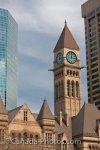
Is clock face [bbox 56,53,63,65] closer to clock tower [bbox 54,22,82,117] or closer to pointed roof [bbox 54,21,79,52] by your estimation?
clock tower [bbox 54,22,82,117]

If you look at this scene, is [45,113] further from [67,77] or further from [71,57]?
[71,57]

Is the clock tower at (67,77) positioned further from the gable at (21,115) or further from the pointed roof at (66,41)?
the gable at (21,115)

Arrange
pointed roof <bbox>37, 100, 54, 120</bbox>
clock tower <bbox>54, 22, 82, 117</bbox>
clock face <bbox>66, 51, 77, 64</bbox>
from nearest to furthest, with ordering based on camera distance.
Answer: pointed roof <bbox>37, 100, 54, 120</bbox>
clock tower <bbox>54, 22, 82, 117</bbox>
clock face <bbox>66, 51, 77, 64</bbox>

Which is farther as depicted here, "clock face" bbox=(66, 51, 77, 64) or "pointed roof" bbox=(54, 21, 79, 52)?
"pointed roof" bbox=(54, 21, 79, 52)

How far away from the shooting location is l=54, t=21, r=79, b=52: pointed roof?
132m

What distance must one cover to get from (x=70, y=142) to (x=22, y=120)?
12.1 metres

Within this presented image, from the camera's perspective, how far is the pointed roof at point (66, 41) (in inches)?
5217

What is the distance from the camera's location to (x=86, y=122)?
10025cm

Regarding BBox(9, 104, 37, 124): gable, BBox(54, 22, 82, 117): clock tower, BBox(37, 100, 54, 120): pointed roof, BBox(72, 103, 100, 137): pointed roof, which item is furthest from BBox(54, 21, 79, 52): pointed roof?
BBox(9, 104, 37, 124): gable

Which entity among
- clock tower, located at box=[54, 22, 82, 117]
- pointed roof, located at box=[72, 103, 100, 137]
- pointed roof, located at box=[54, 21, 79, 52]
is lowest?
pointed roof, located at box=[72, 103, 100, 137]

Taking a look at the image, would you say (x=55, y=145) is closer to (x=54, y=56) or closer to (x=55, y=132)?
(x=55, y=132)

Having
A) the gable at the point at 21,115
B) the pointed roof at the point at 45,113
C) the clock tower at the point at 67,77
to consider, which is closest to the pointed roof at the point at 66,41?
the clock tower at the point at 67,77

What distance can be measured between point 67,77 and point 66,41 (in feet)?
38.7

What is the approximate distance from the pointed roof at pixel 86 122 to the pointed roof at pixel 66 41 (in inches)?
1208
